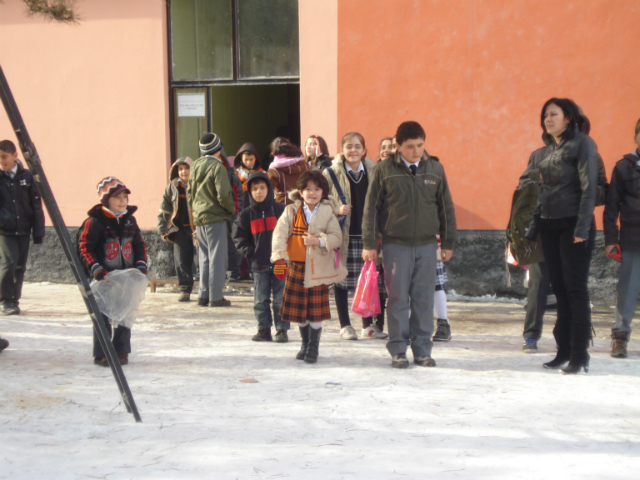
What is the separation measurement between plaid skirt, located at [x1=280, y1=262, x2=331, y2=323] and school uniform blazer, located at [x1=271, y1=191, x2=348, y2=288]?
0.07 metres

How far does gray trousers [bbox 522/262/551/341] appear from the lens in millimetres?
5305

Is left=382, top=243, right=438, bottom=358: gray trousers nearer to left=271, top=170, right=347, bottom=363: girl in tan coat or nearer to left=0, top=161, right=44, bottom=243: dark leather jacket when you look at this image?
left=271, top=170, right=347, bottom=363: girl in tan coat

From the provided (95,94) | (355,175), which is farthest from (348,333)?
(95,94)

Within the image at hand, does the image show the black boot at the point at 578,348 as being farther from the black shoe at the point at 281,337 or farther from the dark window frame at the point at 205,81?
the dark window frame at the point at 205,81

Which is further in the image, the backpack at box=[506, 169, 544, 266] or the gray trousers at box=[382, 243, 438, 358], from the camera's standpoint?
the backpack at box=[506, 169, 544, 266]

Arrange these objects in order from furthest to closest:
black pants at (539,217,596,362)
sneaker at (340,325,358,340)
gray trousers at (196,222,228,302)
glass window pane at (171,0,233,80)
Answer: glass window pane at (171,0,233,80)
gray trousers at (196,222,228,302)
sneaker at (340,325,358,340)
black pants at (539,217,596,362)

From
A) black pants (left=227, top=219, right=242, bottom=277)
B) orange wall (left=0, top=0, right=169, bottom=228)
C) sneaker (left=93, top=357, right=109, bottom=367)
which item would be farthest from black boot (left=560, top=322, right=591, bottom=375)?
orange wall (left=0, top=0, right=169, bottom=228)

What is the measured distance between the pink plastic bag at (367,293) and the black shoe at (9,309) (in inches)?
152

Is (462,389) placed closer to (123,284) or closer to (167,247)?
(123,284)

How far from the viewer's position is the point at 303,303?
508 cm

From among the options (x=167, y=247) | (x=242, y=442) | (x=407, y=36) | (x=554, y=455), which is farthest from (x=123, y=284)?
(x=407, y=36)

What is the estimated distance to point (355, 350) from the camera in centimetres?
549

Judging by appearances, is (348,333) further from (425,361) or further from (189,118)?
(189,118)

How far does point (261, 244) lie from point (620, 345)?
308cm
